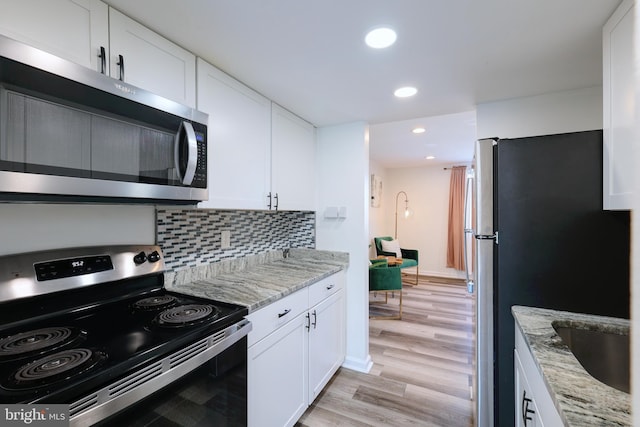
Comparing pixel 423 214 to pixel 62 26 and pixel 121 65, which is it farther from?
pixel 62 26

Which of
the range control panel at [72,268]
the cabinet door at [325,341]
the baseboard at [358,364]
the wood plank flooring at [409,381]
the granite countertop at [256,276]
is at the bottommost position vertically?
the wood plank flooring at [409,381]

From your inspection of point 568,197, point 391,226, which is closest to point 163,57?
point 568,197

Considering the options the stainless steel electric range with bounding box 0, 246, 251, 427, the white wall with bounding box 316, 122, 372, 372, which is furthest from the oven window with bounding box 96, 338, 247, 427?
the white wall with bounding box 316, 122, 372, 372

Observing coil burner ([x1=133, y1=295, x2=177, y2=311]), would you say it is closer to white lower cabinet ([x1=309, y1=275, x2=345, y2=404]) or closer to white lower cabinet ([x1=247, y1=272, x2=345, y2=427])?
white lower cabinet ([x1=247, y1=272, x2=345, y2=427])

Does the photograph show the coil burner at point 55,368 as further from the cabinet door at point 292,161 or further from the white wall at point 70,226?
the cabinet door at point 292,161

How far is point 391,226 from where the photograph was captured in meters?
6.34

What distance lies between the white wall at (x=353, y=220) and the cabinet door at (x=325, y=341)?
142 mm

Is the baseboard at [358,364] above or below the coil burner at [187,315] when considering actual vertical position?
below

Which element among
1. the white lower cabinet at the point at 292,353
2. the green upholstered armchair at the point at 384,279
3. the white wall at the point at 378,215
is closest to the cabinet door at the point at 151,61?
the white lower cabinet at the point at 292,353

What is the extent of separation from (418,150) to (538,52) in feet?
10.1

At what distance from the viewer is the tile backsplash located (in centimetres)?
165

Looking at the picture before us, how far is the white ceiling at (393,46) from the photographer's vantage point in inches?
44.7

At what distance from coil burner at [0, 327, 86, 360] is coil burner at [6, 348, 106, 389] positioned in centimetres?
6

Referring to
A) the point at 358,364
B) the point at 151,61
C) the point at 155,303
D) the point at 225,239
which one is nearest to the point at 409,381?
the point at 358,364
